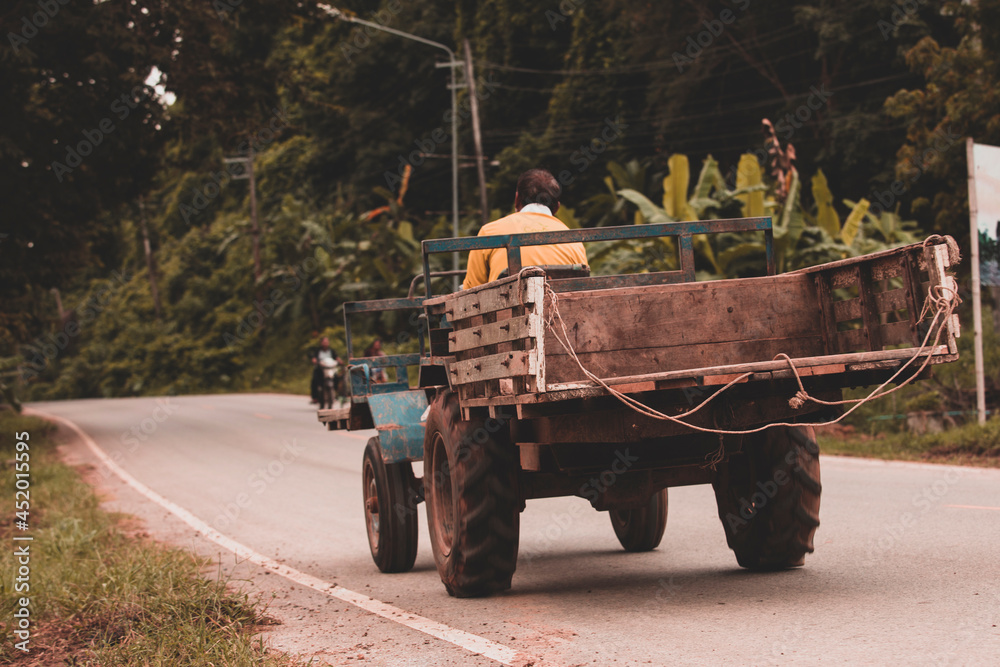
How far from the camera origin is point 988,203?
14.2 metres

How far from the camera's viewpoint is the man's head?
6.90 metres

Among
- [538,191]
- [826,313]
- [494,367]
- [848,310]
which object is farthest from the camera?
[538,191]

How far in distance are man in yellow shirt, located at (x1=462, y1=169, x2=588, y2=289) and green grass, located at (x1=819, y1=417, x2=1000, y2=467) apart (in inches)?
290

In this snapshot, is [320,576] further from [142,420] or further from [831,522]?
[142,420]

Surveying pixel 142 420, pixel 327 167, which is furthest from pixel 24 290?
pixel 327 167

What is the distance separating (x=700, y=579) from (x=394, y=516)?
2.24 metres

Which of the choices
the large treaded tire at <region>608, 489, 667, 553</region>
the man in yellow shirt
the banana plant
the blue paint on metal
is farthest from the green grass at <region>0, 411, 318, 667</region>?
the banana plant

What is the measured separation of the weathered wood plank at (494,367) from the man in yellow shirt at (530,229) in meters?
0.78

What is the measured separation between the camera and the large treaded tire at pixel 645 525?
789cm

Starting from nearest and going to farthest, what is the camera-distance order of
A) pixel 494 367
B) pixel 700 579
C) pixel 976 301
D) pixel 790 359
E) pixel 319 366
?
pixel 790 359 < pixel 494 367 < pixel 700 579 < pixel 976 301 < pixel 319 366

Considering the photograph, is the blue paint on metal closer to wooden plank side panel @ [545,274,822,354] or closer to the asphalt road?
the asphalt road

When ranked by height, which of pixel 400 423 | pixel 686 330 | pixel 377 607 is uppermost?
pixel 686 330

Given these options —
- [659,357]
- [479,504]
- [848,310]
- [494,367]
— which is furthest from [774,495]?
[494,367]

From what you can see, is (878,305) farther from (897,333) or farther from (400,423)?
(400,423)
